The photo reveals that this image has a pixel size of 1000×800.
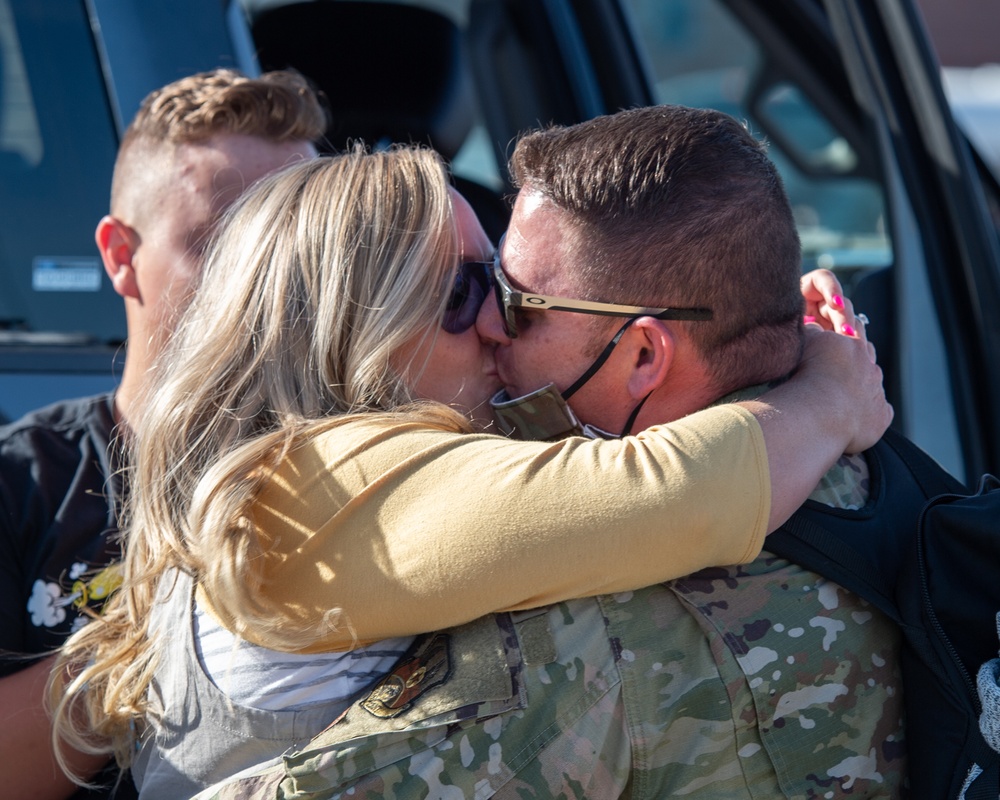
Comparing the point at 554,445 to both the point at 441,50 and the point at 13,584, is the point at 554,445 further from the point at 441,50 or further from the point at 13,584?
the point at 441,50

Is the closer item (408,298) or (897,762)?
(897,762)

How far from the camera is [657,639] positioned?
1.46 meters

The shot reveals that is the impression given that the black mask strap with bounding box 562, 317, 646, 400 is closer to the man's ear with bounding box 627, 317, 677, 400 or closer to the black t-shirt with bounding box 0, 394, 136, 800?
the man's ear with bounding box 627, 317, 677, 400

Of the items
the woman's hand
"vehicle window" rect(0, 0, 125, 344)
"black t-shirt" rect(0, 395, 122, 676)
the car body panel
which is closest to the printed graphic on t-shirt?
"black t-shirt" rect(0, 395, 122, 676)

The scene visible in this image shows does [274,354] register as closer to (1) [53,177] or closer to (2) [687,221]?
(2) [687,221]

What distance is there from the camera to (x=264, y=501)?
1528 millimetres

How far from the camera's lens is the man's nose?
70.5 inches

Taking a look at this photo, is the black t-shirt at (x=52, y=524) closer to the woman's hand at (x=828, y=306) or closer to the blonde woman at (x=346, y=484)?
the blonde woman at (x=346, y=484)

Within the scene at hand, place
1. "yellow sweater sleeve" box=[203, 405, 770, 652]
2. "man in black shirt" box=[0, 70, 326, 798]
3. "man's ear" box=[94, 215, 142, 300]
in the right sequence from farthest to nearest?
"man's ear" box=[94, 215, 142, 300] < "man in black shirt" box=[0, 70, 326, 798] < "yellow sweater sleeve" box=[203, 405, 770, 652]

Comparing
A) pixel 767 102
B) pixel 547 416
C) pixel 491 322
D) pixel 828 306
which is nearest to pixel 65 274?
pixel 491 322

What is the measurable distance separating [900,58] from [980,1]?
36.1ft

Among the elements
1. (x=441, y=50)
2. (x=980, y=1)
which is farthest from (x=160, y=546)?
(x=980, y=1)

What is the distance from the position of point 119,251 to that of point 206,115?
326 millimetres

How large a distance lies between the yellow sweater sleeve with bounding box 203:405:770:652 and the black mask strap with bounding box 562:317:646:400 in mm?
237
